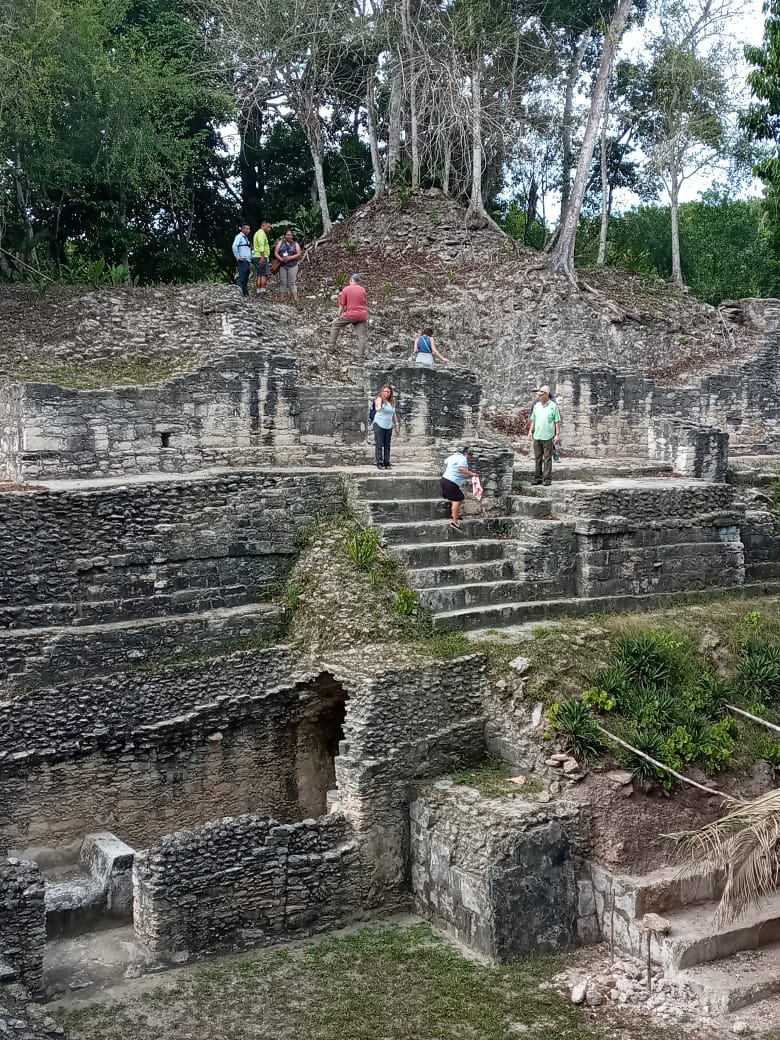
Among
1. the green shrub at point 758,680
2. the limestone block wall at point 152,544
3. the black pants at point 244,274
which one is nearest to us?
the limestone block wall at point 152,544

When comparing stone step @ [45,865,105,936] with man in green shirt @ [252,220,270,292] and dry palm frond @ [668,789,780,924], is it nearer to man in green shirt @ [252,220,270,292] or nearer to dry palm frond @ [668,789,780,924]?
dry palm frond @ [668,789,780,924]

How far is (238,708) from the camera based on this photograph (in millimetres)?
10812

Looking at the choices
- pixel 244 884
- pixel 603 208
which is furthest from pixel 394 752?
pixel 603 208

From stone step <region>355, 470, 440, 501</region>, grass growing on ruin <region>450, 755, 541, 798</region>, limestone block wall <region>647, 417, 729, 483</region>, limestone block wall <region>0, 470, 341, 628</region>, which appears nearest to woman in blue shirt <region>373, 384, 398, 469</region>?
stone step <region>355, 470, 440, 501</region>

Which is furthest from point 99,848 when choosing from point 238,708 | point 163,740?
point 238,708

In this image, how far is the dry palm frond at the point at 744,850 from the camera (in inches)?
324

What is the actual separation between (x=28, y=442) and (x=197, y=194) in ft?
48.4

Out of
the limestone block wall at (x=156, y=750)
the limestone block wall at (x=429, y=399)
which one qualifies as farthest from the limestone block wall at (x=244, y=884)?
the limestone block wall at (x=429, y=399)

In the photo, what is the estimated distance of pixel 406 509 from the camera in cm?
1250

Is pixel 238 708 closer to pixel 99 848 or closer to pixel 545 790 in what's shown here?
pixel 99 848

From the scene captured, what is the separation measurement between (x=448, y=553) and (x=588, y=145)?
15.3m

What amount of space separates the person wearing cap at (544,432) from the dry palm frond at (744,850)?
6.13 metres

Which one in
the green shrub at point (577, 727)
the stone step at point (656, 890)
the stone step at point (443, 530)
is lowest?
the stone step at point (656, 890)

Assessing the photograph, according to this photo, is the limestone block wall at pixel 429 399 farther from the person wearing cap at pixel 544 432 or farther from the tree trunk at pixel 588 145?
the tree trunk at pixel 588 145
